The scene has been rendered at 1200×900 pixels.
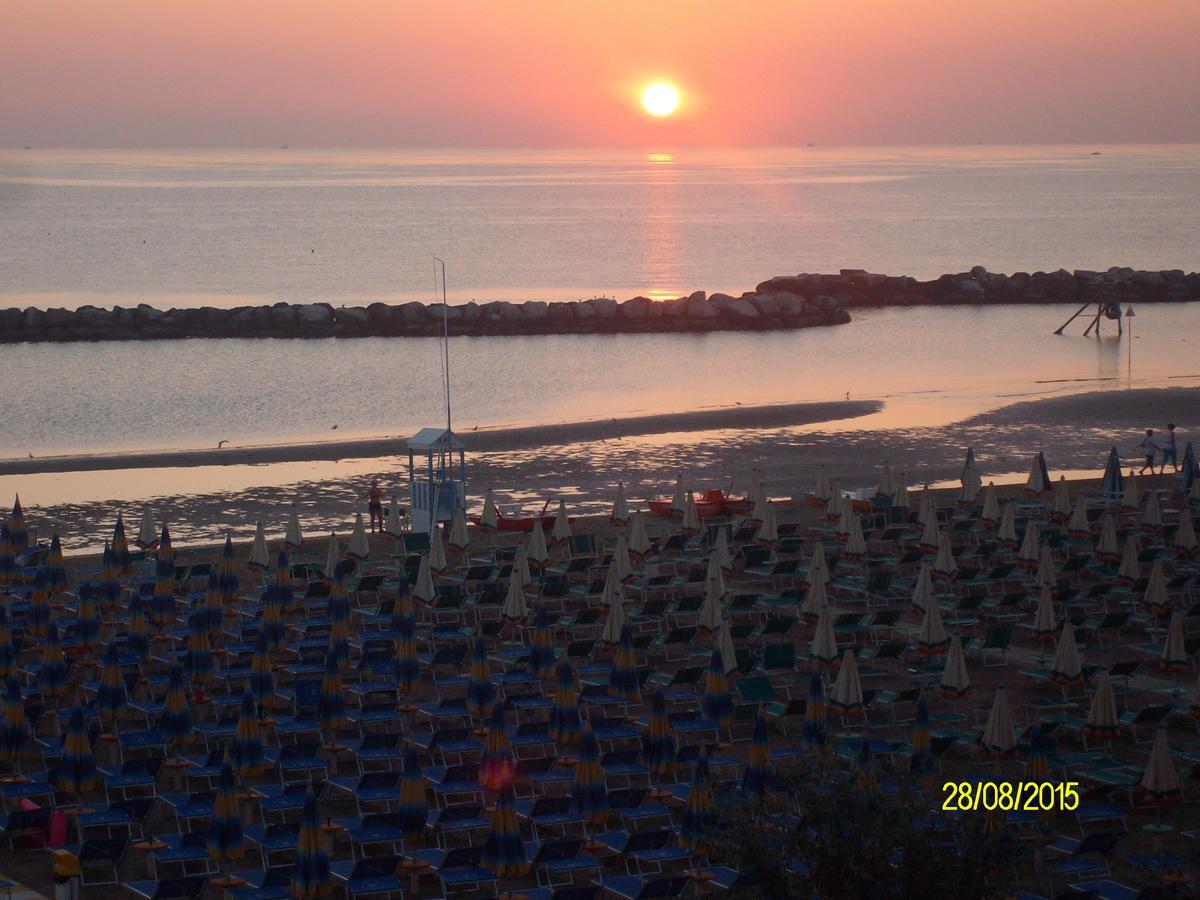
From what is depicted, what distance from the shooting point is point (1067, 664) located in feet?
52.1

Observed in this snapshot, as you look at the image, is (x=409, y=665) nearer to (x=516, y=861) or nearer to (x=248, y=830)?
(x=248, y=830)

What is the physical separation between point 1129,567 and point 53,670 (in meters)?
Answer: 12.2

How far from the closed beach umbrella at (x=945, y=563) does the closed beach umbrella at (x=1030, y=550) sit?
860 mm

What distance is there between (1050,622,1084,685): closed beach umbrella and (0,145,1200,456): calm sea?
21689 mm

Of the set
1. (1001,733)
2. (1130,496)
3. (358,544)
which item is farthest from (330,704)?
(1130,496)

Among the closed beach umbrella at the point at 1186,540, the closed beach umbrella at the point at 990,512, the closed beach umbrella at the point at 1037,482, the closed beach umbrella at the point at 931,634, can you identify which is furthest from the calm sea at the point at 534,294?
the closed beach umbrella at the point at 931,634

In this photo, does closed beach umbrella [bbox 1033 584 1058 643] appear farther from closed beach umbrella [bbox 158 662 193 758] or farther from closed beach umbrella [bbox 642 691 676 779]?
closed beach umbrella [bbox 158 662 193 758]

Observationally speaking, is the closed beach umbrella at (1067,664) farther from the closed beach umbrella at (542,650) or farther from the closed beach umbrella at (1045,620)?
the closed beach umbrella at (542,650)

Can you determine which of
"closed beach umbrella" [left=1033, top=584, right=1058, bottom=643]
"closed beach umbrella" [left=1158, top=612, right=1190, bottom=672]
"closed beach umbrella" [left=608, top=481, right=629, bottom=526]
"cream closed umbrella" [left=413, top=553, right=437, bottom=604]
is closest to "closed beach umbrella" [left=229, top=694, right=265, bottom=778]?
"cream closed umbrella" [left=413, top=553, right=437, bottom=604]

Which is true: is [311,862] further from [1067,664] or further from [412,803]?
[1067,664]

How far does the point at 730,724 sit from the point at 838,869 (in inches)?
243

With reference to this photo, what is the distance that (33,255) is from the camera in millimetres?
105125

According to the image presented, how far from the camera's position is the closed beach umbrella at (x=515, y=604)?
1845 centimetres

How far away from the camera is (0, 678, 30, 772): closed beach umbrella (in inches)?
579
